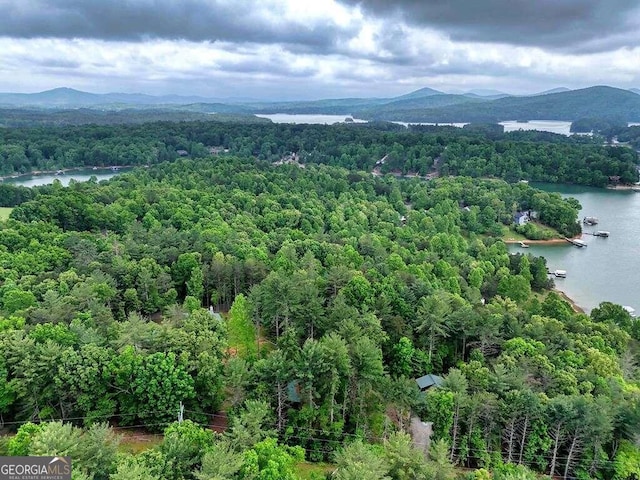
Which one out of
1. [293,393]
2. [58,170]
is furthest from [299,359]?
[58,170]

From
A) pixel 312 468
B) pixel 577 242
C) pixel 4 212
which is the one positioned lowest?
pixel 577 242

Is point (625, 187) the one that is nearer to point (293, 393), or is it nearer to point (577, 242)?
point (577, 242)

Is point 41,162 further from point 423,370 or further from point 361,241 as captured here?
point 423,370

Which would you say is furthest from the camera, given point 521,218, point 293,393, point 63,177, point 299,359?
point 63,177

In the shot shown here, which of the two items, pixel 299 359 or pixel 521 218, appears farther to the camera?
pixel 521 218

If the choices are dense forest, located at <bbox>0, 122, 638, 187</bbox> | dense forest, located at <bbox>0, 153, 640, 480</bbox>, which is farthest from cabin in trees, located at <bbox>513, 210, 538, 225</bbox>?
dense forest, located at <bbox>0, 122, 638, 187</bbox>

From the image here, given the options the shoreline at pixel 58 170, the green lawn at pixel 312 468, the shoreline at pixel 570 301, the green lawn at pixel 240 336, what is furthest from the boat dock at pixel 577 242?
the shoreline at pixel 58 170

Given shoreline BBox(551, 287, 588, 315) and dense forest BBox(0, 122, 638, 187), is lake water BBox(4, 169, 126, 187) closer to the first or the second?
dense forest BBox(0, 122, 638, 187)

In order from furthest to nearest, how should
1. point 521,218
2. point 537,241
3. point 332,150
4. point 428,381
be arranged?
1. point 332,150
2. point 521,218
3. point 537,241
4. point 428,381
